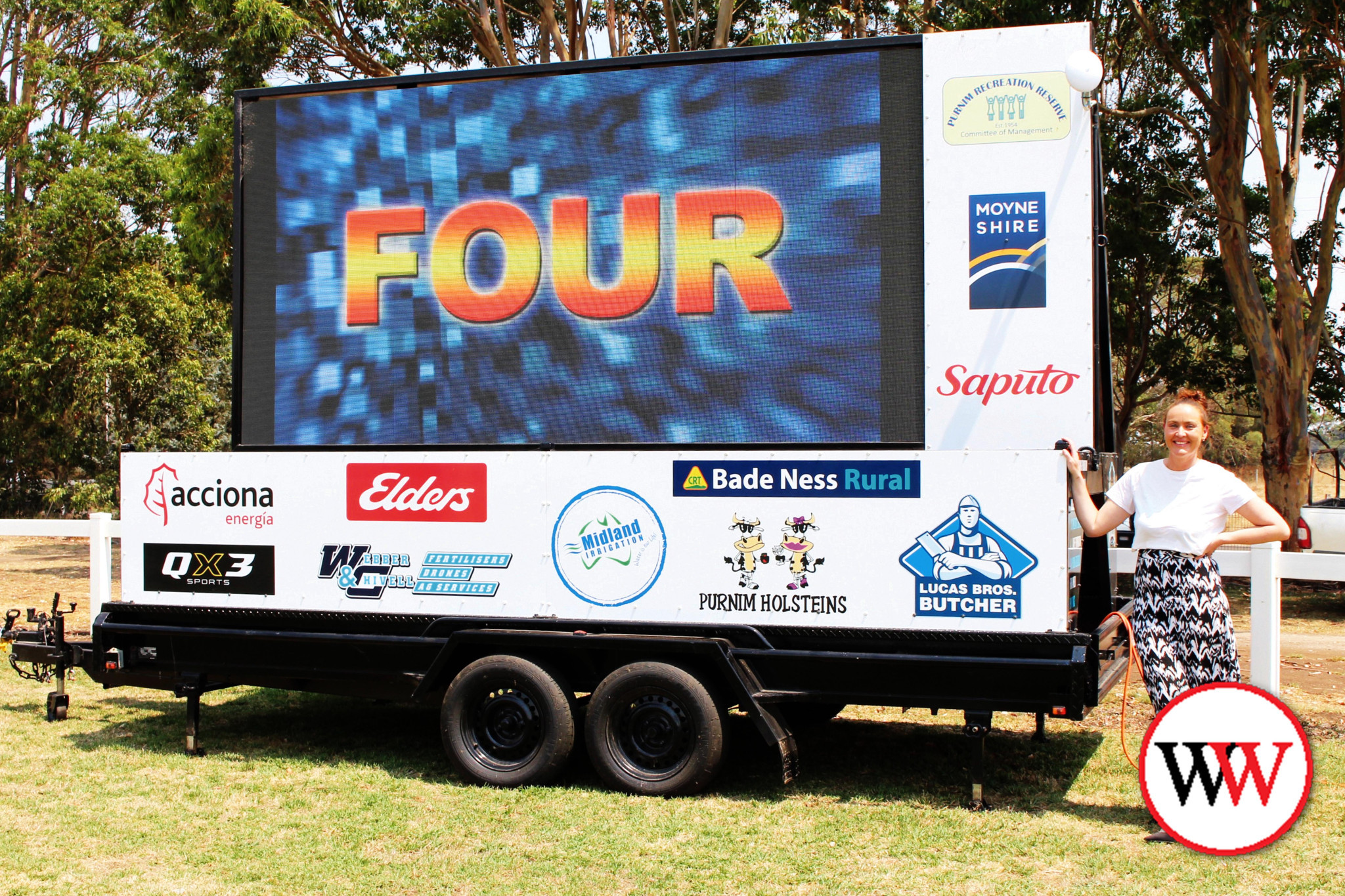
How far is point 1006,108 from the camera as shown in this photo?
237 inches

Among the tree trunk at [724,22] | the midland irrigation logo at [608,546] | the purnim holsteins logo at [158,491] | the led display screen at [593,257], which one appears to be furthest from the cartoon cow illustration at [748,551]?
the tree trunk at [724,22]

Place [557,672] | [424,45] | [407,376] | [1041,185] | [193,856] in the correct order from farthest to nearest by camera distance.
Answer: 1. [424,45]
2. [407,376]
3. [557,672]
4. [1041,185]
5. [193,856]

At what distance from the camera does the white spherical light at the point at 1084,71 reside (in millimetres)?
5742

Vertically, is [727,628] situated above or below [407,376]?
below

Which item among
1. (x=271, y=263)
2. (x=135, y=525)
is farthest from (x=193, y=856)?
(x=271, y=263)

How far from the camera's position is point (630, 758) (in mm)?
6227

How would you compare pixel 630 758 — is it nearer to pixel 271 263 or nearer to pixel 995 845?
pixel 995 845

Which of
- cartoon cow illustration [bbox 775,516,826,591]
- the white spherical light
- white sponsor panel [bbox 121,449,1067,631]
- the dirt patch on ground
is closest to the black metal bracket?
white sponsor panel [bbox 121,449,1067,631]

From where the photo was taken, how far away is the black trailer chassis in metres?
5.68

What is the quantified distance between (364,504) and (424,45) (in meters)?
14.7

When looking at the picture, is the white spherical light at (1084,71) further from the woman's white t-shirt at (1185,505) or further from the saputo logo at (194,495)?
the saputo logo at (194,495)

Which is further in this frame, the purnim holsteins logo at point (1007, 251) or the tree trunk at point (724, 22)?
the tree trunk at point (724, 22)

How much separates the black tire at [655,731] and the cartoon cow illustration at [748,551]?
0.55 meters

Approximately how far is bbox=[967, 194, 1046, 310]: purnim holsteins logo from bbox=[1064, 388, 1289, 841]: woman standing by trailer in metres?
0.87
